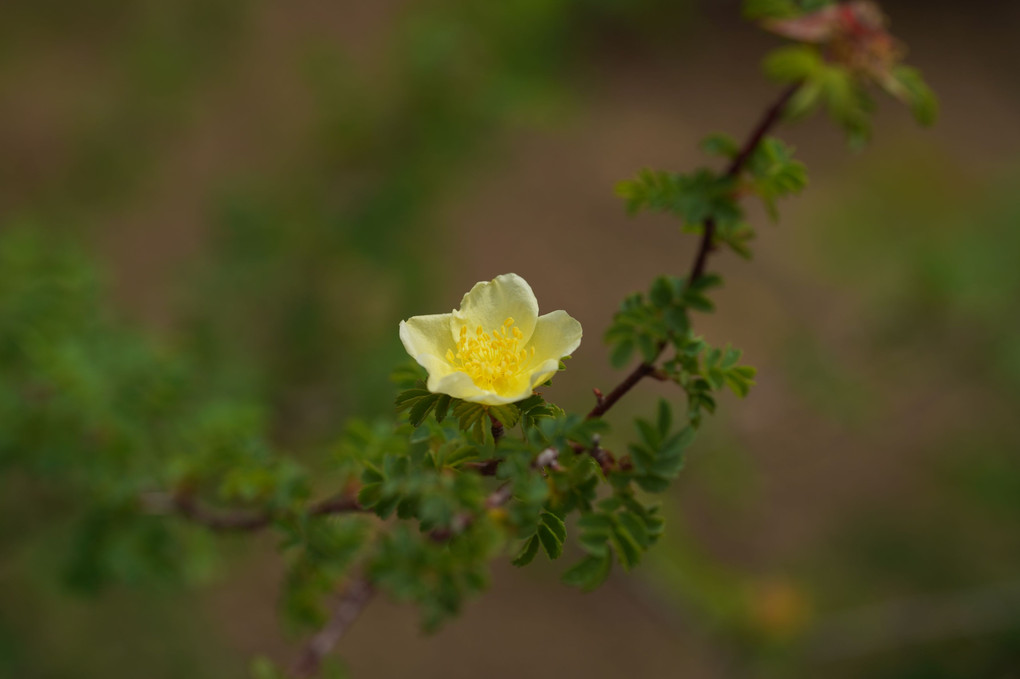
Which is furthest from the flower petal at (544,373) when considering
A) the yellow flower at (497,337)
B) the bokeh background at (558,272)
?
the bokeh background at (558,272)

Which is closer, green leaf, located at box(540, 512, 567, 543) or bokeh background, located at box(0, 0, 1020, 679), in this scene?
green leaf, located at box(540, 512, 567, 543)

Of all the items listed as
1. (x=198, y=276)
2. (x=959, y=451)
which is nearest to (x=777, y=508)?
(x=959, y=451)

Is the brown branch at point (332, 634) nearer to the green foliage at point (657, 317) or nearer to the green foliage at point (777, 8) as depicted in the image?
the green foliage at point (657, 317)

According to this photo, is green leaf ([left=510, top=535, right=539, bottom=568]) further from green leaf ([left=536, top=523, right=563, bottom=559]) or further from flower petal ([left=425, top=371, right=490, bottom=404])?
flower petal ([left=425, top=371, right=490, bottom=404])

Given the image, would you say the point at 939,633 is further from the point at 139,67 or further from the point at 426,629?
the point at 139,67

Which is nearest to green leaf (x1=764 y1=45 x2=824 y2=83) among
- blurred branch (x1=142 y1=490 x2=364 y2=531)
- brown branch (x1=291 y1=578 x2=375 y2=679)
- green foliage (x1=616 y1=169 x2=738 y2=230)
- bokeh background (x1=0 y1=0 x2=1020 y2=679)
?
green foliage (x1=616 y1=169 x2=738 y2=230)

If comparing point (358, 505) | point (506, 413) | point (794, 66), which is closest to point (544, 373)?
point (506, 413)
